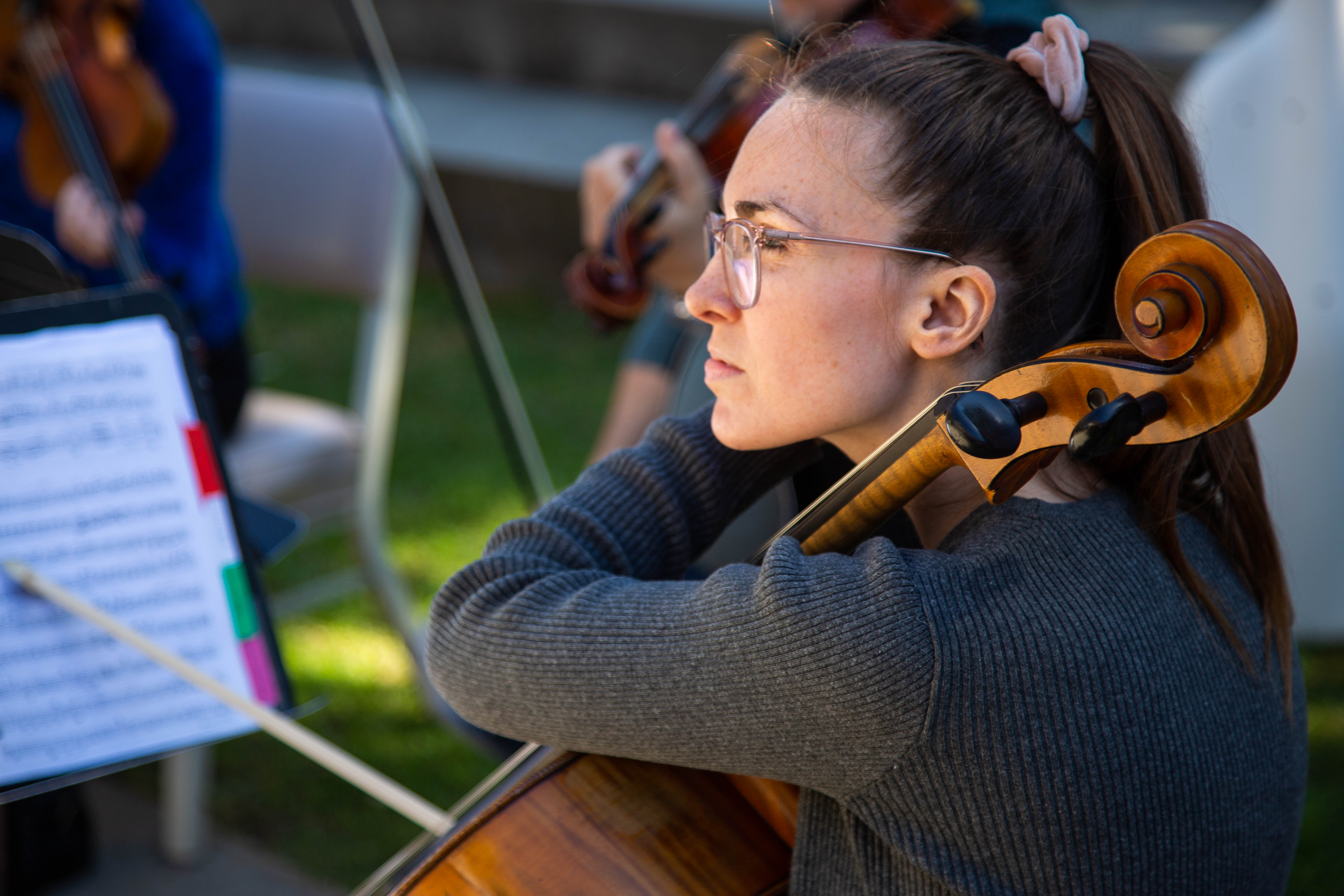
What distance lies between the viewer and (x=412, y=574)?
2.31m

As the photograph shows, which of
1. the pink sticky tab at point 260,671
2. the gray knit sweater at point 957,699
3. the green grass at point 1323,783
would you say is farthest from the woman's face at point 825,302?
the green grass at point 1323,783

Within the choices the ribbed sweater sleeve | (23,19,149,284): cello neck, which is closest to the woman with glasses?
the ribbed sweater sleeve

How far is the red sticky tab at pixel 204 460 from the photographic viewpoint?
1012mm

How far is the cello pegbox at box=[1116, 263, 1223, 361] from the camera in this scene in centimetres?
56

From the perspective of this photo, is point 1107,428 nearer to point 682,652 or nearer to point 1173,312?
point 1173,312

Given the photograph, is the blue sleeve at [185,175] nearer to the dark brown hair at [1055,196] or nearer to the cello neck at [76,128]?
the cello neck at [76,128]

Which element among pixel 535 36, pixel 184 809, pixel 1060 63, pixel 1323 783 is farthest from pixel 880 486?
pixel 535 36

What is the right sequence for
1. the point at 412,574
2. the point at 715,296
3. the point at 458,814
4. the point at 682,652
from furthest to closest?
the point at 412,574, the point at 458,814, the point at 715,296, the point at 682,652

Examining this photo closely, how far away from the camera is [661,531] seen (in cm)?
89

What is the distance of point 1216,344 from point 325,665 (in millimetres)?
1750

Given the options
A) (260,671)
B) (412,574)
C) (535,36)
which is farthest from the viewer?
(535,36)

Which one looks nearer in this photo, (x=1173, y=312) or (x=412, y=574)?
(x=1173, y=312)

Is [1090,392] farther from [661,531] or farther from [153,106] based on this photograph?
[153,106]

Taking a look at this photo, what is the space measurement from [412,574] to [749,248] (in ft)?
5.53
